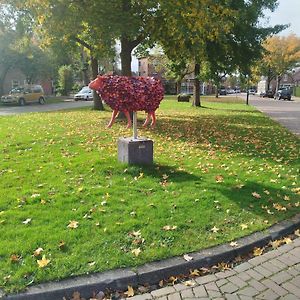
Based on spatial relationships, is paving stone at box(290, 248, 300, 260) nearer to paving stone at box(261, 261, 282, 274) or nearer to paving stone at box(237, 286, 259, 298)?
paving stone at box(261, 261, 282, 274)

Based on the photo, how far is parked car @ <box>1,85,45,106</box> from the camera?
32938mm

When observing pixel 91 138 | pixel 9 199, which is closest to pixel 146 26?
pixel 91 138

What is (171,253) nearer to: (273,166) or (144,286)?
(144,286)

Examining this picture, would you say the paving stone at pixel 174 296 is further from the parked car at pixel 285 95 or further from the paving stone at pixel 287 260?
the parked car at pixel 285 95

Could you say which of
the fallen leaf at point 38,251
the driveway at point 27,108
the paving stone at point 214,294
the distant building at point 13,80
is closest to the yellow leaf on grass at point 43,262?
the fallen leaf at point 38,251

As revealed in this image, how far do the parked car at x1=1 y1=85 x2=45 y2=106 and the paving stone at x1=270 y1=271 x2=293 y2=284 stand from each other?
107 feet

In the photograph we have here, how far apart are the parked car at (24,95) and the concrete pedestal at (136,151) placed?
28.8m

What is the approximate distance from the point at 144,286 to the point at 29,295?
3.42ft

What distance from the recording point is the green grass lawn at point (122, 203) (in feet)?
12.4

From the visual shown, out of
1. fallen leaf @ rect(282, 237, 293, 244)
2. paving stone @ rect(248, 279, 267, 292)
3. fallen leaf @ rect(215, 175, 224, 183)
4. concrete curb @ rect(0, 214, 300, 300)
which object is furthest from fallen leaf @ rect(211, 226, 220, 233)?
fallen leaf @ rect(215, 175, 224, 183)

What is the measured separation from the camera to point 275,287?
344cm

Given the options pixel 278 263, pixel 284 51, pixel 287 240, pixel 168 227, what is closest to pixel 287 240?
pixel 287 240

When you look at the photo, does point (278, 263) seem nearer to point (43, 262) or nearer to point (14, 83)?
point (43, 262)

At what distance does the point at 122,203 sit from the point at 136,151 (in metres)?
1.88
